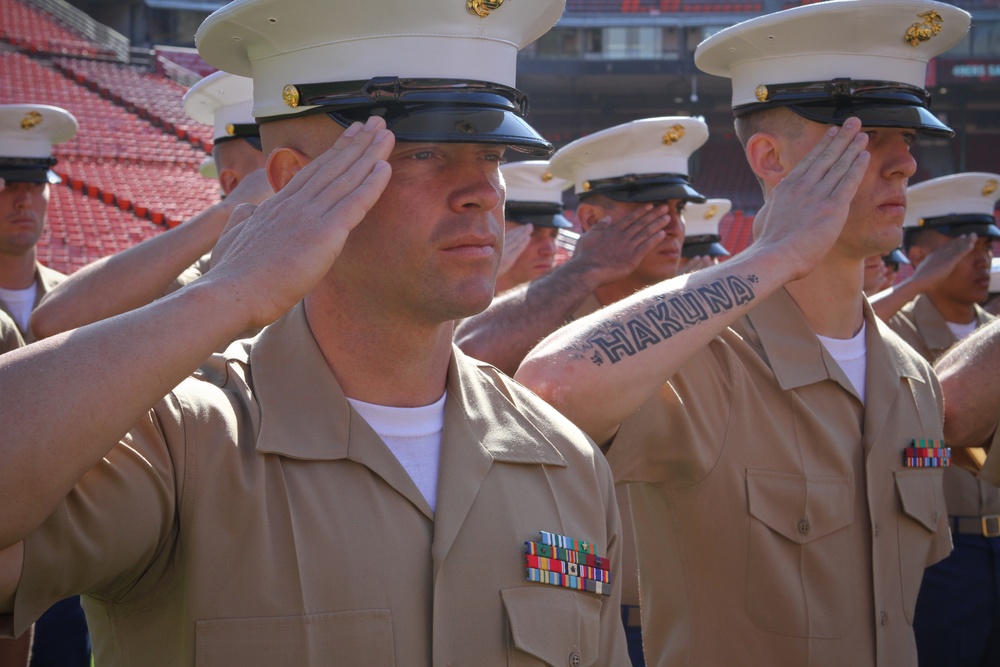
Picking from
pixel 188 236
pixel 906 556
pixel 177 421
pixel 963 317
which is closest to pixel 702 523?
pixel 906 556

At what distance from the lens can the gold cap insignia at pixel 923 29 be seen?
280 centimetres

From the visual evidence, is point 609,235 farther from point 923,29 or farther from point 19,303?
point 19,303

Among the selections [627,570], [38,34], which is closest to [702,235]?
[627,570]

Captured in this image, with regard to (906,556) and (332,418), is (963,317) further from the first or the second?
(332,418)

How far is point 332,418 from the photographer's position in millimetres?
1866

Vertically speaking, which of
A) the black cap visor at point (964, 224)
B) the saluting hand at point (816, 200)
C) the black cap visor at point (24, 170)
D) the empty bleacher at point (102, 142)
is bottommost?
the empty bleacher at point (102, 142)

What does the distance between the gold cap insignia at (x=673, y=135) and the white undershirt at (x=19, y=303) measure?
119 inches

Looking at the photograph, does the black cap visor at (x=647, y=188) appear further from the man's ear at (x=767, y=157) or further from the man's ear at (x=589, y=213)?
the man's ear at (x=767, y=157)

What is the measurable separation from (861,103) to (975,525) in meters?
2.64

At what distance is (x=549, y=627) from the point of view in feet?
6.15

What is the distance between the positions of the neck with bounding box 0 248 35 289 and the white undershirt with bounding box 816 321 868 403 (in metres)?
3.82

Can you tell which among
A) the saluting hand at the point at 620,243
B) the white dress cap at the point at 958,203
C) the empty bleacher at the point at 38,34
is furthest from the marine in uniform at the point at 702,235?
the empty bleacher at the point at 38,34

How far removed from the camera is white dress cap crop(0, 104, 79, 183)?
17.6ft

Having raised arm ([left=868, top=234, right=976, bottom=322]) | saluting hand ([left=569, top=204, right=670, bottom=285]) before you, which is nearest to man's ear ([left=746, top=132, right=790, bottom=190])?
saluting hand ([left=569, top=204, right=670, bottom=285])
